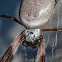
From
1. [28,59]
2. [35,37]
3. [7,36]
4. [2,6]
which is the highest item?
[2,6]

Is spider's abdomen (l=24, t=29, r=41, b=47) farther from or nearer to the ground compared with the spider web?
farther from the ground

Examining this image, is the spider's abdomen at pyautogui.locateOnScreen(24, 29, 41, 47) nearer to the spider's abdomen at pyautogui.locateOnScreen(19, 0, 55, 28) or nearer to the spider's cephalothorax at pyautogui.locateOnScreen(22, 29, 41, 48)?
the spider's cephalothorax at pyautogui.locateOnScreen(22, 29, 41, 48)

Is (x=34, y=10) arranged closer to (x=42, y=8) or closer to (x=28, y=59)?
(x=42, y=8)

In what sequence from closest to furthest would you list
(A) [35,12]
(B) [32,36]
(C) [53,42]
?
(A) [35,12], (B) [32,36], (C) [53,42]

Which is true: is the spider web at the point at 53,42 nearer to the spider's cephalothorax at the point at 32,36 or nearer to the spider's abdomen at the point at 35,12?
the spider's cephalothorax at the point at 32,36

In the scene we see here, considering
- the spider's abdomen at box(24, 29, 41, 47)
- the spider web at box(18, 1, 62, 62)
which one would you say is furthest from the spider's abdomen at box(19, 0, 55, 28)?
the spider web at box(18, 1, 62, 62)

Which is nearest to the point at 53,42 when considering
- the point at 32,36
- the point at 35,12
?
the point at 32,36

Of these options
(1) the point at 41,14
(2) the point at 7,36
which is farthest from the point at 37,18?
(2) the point at 7,36

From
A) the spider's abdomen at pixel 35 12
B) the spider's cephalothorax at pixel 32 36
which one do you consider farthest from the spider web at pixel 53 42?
the spider's abdomen at pixel 35 12

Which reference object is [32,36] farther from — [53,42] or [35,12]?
[53,42]
